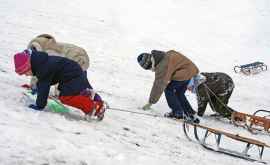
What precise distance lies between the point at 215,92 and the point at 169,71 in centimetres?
154

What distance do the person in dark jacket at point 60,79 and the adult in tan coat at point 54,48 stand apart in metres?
0.89

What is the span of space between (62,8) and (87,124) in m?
15.6

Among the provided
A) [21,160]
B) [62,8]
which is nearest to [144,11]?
[62,8]

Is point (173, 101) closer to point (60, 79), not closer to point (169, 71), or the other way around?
point (169, 71)

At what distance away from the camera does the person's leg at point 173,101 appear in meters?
8.62

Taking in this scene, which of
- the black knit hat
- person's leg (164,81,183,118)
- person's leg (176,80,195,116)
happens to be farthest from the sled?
person's leg (176,80,195,116)

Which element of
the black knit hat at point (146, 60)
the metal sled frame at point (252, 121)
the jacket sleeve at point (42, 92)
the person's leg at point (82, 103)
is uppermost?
the black knit hat at point (146, 60)

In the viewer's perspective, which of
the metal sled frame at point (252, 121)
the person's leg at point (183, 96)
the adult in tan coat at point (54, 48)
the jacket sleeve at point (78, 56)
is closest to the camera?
the adult in tan coat at point (54, 48)

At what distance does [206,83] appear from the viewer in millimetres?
9414

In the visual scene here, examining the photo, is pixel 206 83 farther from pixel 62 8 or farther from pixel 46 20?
pixel 62 8

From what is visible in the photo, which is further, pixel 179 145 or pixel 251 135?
pixel 251 135

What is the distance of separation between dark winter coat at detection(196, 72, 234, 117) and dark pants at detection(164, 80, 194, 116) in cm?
47

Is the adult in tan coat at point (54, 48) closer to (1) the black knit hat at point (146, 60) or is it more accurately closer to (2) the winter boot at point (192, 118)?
(1) the black knit hat at point (146, 60)

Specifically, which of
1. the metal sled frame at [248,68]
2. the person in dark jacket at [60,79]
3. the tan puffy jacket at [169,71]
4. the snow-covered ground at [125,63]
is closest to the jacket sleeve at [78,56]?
the snow-covered ground at [125,63]
